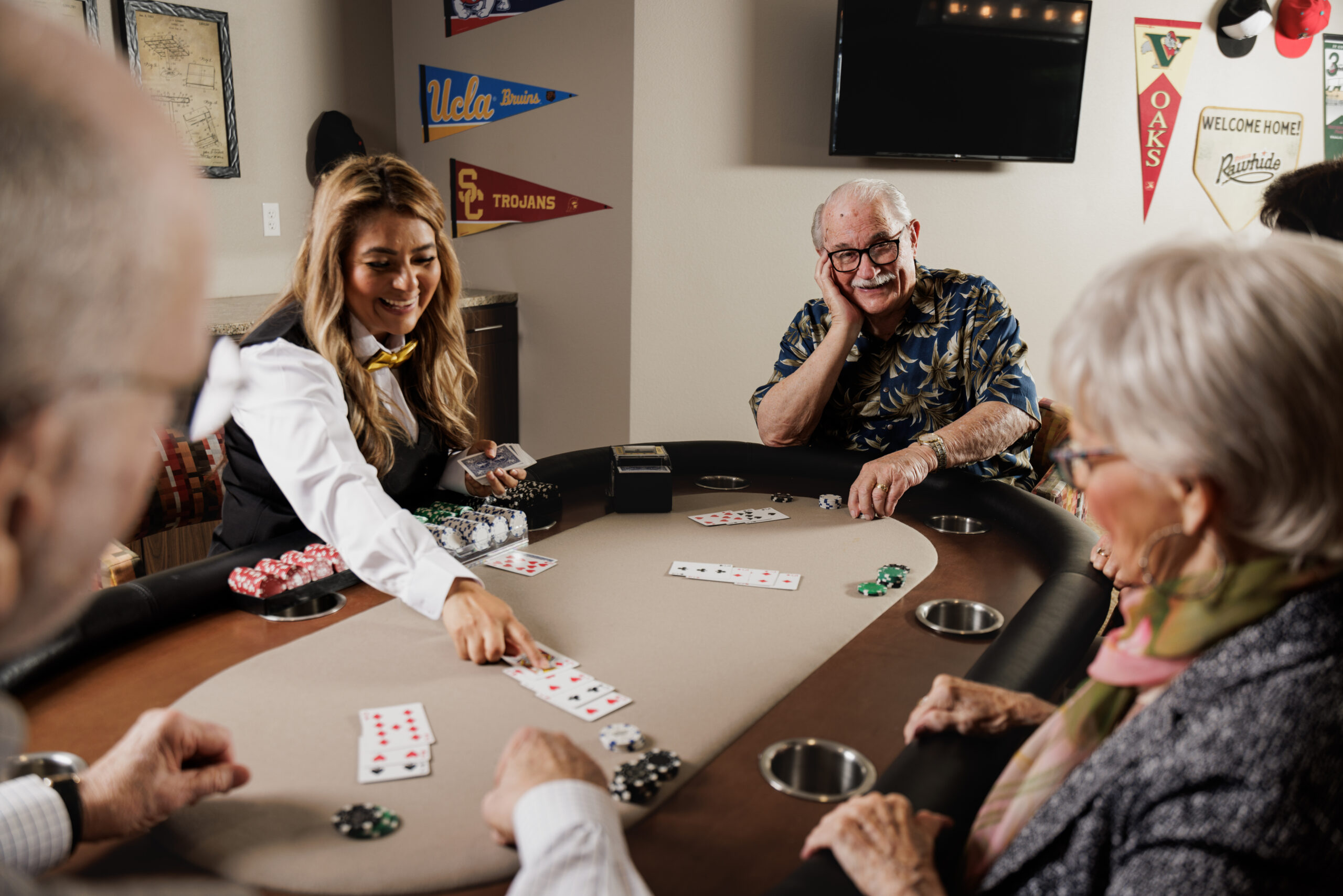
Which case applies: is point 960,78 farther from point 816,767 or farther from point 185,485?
point 816,767

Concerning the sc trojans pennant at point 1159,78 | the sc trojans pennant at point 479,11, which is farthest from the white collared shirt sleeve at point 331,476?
the sc trojans pennant at point 1159,78

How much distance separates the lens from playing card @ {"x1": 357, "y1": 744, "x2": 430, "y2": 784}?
41.3 inches

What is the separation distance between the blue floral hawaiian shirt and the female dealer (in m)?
1.01

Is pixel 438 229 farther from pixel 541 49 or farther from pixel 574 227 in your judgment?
pixel 541 49

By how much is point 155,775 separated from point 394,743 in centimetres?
26

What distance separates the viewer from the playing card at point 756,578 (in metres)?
1.66

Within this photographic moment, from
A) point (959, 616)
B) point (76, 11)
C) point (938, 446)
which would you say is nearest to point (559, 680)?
point (959, 616)

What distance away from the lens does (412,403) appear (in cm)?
216

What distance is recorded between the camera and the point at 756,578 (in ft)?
5.55

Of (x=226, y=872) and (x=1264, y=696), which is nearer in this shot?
(x=1264, y=696)

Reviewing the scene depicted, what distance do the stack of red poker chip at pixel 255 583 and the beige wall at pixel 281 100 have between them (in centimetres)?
239

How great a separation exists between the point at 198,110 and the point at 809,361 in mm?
2590

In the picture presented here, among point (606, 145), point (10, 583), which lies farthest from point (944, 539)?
point (606, 145)

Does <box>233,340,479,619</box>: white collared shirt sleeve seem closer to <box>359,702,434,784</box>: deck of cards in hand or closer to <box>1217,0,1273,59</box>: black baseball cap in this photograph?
<box>359,702,434,784</box>: deck of cards in hand
